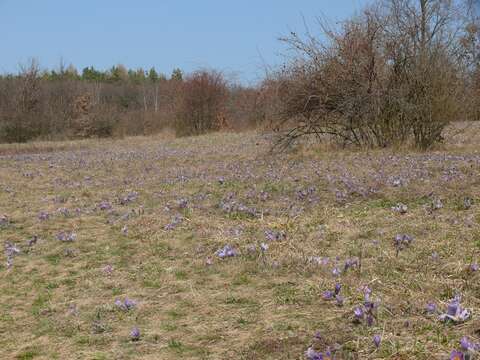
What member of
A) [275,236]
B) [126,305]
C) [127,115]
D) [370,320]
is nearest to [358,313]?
[370,320]

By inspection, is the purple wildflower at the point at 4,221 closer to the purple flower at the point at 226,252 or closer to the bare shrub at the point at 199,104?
the purple flower at the point at 226,252

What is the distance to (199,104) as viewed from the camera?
2983 cm

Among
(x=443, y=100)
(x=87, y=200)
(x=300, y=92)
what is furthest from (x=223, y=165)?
(x=443, y=100)

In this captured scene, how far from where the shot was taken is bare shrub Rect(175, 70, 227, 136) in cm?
2958

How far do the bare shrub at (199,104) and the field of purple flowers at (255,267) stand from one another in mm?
20567

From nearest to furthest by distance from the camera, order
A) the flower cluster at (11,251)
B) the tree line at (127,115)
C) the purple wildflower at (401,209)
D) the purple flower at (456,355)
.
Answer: the purple flower at (456,355) → the flower cluster at (11,251) → the purple wildflower at (401,209) → the tree line at (127,115)

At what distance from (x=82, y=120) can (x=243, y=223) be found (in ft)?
95.7

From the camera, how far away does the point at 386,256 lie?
4.25m

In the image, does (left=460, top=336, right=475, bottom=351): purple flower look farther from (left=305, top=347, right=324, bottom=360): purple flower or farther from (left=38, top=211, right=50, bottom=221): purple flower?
(left=38, top=211, right=50, bottom=221): purple flower

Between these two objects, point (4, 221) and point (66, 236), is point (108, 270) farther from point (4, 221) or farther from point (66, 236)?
point (4, 221)

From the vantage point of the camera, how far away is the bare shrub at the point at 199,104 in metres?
29.6

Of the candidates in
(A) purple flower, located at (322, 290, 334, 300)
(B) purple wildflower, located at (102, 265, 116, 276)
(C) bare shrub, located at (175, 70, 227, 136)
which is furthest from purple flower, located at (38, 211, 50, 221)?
(C) bare shrub, located at (175, 70, 227, 136)

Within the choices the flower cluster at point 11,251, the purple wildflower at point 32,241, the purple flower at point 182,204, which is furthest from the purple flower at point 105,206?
the flower cluster at point 11,251

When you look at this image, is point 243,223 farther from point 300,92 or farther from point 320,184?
point 300,92
